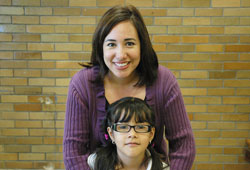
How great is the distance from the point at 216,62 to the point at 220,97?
0.33m

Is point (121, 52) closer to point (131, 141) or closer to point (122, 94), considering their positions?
point (122, 94)

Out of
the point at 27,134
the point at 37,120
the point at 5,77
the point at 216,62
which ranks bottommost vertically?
the point at 27,134

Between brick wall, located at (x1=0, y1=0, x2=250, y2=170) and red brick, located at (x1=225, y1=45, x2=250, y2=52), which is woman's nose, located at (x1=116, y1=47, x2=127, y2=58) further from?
red brick, located at (x1=225, y1=45, x2=250, y2=52)

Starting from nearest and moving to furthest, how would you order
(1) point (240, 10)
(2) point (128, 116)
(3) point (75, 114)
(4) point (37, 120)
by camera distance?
1. (2) point (128, 116)
2. (3) point (75, 114)
3. (1) point (240, 10)
4. (4) point (37, 120)

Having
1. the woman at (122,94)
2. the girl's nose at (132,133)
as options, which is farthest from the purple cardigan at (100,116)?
the girl's nose at (132,133)

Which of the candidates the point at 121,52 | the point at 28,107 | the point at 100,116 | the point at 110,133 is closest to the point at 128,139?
the point at 110,133

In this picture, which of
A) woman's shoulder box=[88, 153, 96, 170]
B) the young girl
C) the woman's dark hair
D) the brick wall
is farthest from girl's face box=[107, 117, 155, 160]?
the brick wall

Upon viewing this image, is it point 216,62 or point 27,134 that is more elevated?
point 216,62

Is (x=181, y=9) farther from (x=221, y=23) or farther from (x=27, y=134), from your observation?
(x=27, y=134)

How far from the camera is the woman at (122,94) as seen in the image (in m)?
1.16

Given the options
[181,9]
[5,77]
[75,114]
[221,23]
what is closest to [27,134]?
[5,77]

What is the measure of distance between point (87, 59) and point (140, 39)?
115cm

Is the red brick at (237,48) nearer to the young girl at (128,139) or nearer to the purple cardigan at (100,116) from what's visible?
the purple cardigan at (100,116)

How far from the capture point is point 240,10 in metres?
2.14
